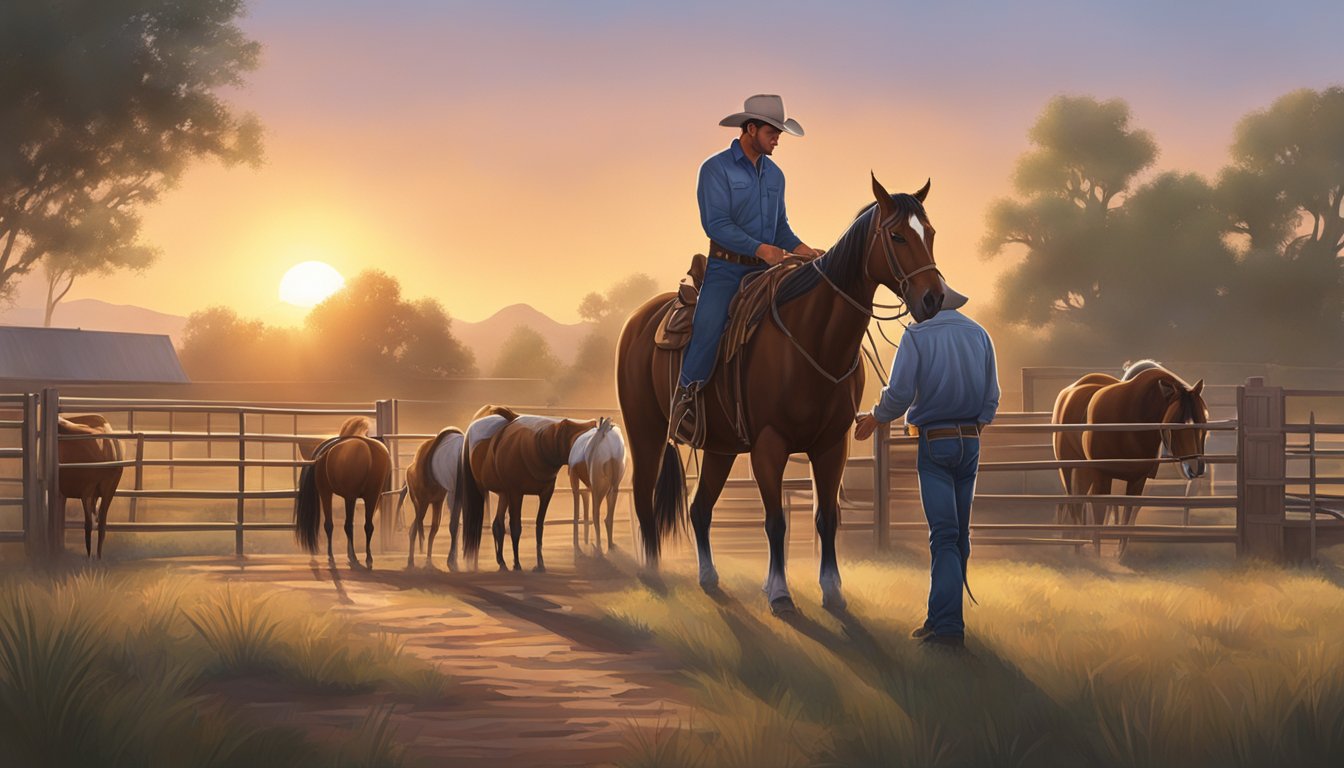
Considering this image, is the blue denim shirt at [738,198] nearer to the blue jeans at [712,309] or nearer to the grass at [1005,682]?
the blue jeans at [712,309]

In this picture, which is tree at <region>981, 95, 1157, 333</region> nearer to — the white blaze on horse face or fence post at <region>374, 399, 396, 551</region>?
fence post at <region>374, 399, 396, 551</region>

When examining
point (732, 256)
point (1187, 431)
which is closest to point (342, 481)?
point (732, 256)

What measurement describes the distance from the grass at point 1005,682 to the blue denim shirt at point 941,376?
41.1 inches

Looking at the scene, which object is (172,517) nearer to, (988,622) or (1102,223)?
(988,622)

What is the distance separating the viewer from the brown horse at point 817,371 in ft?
20.9

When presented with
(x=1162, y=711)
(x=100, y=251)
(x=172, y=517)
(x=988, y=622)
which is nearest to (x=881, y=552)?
(x=988, y=622)

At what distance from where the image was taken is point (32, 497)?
12.3 meters

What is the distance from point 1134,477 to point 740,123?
6.91 meters

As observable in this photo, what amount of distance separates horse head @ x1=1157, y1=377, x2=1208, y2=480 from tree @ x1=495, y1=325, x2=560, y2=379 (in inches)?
3170

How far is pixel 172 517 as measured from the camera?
2312cm

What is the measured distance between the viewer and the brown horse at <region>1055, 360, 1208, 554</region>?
40.5 feet

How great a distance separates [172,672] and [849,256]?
3.55 meters

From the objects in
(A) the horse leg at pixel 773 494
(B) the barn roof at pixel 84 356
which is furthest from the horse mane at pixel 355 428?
(B) the barn roof at pixel 84 356

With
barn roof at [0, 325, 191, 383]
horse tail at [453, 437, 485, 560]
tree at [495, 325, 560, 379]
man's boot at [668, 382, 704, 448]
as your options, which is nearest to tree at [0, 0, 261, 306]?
barn roof at [0, 325, 191, 383]
